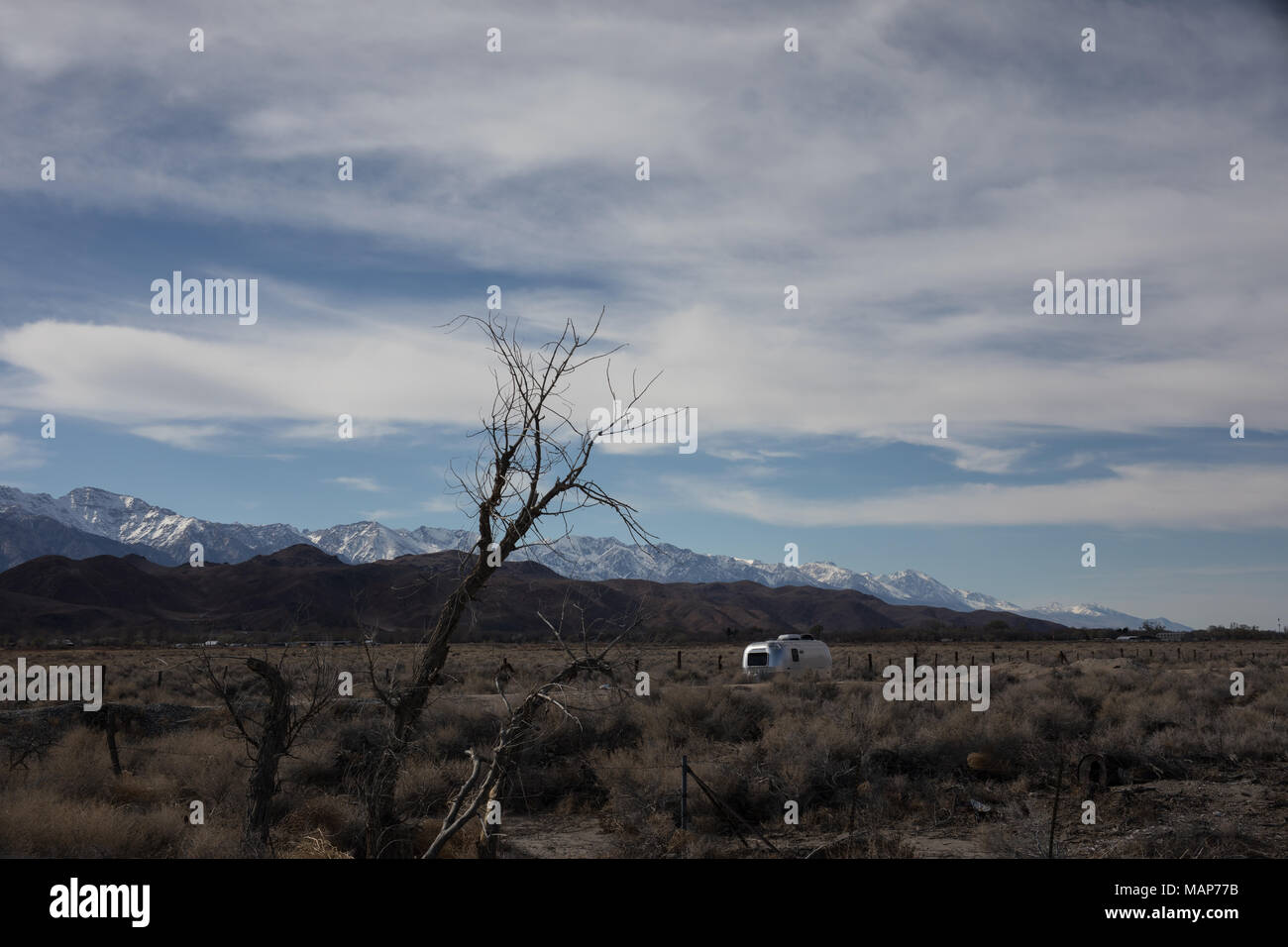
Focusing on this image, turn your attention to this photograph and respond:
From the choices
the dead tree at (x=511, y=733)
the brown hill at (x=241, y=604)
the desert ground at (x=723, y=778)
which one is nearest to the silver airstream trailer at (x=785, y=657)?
the desert ground at (x=723, y=778)

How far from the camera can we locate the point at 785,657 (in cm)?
3019

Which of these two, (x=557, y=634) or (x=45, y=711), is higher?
(x=557, y=634)

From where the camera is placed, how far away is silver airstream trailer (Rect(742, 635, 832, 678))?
30.1 m

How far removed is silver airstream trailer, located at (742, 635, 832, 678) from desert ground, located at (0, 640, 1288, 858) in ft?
33.1

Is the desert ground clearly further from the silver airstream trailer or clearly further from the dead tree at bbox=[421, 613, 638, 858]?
the silver airstream trailer

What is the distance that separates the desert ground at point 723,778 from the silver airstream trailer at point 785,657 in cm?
1009

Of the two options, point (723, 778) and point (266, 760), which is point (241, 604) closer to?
point (723, 778)

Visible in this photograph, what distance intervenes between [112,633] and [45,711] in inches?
3453

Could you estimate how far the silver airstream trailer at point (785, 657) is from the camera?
3006 centimetres

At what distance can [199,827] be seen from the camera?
9.79 m

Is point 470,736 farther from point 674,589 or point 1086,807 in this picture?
point 674,589

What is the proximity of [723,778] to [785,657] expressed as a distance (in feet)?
57.5

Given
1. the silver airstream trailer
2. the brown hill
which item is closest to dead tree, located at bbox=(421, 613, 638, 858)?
the silver airstream trailer

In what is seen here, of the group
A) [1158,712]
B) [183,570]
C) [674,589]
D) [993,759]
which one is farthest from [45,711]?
[674,589]
